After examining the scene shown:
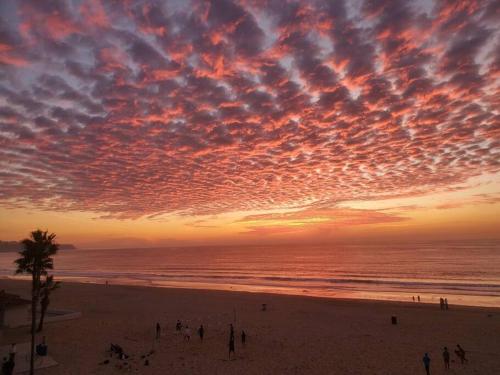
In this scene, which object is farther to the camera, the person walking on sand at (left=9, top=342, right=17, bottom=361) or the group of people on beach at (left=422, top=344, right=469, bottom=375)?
the person walking on sand at (left=9, top=342, right=17, bottom=361)

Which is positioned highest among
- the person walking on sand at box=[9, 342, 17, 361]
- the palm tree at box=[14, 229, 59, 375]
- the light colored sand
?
the palm tree at box=[14, 229, 59, 375]

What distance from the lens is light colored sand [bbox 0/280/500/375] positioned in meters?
18.5

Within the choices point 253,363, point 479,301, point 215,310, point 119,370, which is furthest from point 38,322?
point 479,301

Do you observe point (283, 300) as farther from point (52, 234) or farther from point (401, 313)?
point (52, 234)

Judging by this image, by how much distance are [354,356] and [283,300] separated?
20.5 metres

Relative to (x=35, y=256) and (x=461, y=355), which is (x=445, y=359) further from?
(x=35, y=256)

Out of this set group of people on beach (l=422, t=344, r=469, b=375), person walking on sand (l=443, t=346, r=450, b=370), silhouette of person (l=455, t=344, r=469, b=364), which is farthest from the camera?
silhouette of person (l=455, t=344, r=469, b=364)

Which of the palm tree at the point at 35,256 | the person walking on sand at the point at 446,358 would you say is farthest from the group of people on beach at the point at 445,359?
the palm tree at the point at 35,256

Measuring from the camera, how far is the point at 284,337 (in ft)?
79.5

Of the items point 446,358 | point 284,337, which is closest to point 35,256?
point 284,337

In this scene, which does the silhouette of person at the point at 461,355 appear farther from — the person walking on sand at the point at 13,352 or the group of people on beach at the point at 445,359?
the person walking on sand at the point at 13,352

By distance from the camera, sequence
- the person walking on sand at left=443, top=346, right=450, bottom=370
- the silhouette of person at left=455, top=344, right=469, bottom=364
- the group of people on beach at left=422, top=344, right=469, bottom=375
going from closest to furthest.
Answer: the group of people on beach at left=422, top=344, right=469, bottom=375, the person walking on sand at left=443, top=346, right=450, bottom=370, the silhouette of person at left=455, top=344, right=469, bottom=364

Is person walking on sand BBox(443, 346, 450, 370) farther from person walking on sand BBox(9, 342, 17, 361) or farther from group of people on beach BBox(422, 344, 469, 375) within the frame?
person walking on sand BBox(9, 342, 17, 361)

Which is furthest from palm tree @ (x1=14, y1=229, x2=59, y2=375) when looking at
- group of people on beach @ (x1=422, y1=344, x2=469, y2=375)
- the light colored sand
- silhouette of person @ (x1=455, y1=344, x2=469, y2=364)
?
silhouette of person @ (x1=455, y1=344, x2=469, y2=364)
